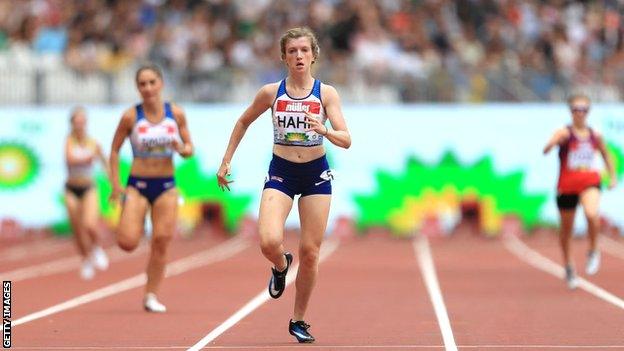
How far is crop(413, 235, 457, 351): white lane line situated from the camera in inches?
451

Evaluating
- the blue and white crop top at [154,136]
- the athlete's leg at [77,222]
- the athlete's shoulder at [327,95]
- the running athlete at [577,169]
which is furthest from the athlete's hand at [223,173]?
the athlete's leg at [77,222]

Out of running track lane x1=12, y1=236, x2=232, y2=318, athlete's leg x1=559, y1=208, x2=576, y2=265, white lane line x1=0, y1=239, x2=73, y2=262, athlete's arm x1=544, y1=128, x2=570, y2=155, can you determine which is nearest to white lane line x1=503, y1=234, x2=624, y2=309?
athlete's leg x1=559, y1=208, x2=576, y2=265

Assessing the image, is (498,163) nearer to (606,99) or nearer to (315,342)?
(606,99)

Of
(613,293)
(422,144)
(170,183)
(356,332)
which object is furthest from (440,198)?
(356,332)

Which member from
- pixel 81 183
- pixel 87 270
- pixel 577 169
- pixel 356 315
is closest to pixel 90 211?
pixel 81 183

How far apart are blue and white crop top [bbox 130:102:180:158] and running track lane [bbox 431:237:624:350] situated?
9.41ft

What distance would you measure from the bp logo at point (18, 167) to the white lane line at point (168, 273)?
3619 millimetres

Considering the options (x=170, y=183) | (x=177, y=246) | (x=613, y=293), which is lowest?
(x=177, y=246)

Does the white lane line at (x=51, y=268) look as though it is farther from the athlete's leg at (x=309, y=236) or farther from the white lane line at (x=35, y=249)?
the athlete's leg at (x=309, y=236)

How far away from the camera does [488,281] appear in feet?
58.3

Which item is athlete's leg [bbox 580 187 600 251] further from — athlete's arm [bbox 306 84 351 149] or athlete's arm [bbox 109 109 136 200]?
athlete's arm [bbox 306 84 351 149]

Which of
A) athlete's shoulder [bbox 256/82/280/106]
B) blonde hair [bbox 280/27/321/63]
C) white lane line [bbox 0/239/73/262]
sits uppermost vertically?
blonde hair [bbox 280/27/321/63]

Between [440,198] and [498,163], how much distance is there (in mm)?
1151

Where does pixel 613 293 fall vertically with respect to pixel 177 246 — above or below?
above
